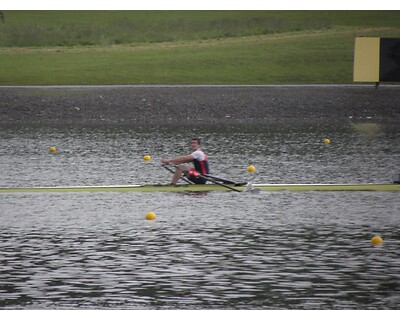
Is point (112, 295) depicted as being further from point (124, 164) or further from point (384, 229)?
point (124, 164)

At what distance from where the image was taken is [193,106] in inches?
2013

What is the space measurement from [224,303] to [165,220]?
285 inches

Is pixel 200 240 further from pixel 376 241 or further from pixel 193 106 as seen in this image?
pixel 193 106

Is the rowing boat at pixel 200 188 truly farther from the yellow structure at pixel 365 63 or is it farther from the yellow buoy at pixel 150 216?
the yellow structure at pixel 365 63

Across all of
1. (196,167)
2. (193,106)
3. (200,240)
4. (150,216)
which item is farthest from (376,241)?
(193,106)

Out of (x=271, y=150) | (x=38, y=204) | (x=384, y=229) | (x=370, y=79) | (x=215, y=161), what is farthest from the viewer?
(x=370, y=79)

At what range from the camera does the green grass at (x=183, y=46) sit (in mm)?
58406

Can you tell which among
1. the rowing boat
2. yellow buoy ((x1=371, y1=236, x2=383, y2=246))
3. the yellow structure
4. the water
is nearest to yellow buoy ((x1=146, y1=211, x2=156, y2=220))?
the water

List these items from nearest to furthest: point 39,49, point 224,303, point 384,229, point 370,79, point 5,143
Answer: point 224,303 → point 384,229 → point 5,143 → point 370,79 → point 39,49

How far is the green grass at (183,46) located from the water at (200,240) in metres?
23.5

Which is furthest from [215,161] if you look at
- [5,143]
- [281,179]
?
[5,143]

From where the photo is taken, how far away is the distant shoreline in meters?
50.2

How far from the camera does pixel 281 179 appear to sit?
2927 cm

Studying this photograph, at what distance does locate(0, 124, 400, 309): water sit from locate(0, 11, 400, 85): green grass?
77.1 feet
